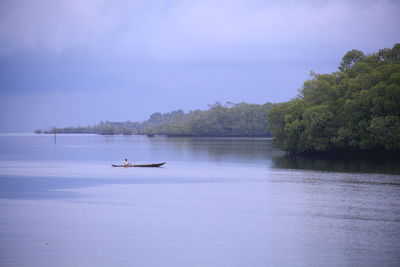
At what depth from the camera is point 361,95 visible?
5659 centimetres

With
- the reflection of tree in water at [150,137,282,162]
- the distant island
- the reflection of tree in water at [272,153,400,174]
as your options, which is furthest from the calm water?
the reflection of tree in water at [150,137,282,162]

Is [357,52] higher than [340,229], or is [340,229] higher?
[357,52]

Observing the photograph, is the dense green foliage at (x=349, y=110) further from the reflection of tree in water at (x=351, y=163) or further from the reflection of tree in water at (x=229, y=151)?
the reflection of tree in water at (x=229, y=151)

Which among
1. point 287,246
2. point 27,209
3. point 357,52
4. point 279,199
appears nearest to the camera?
point 287,246

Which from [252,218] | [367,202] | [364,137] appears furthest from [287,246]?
[364,137]

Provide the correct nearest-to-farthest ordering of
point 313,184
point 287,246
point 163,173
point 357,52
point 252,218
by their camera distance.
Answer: point 287,246, point 252,218, point 313,184, point 163,173, point 357,52

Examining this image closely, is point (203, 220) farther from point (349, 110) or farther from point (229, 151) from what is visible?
point (229, 151)

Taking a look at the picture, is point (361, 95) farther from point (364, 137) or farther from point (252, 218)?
point (252, 218)

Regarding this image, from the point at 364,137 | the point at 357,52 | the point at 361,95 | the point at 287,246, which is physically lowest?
the point at 287,246

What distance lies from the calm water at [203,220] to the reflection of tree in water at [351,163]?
11.8 feet

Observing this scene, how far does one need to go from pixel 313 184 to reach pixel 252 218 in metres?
13.1

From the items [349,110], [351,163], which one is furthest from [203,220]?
[349,110]

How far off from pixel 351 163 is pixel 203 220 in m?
33.1

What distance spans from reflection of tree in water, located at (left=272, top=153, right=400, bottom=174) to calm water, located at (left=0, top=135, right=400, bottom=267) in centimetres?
360
